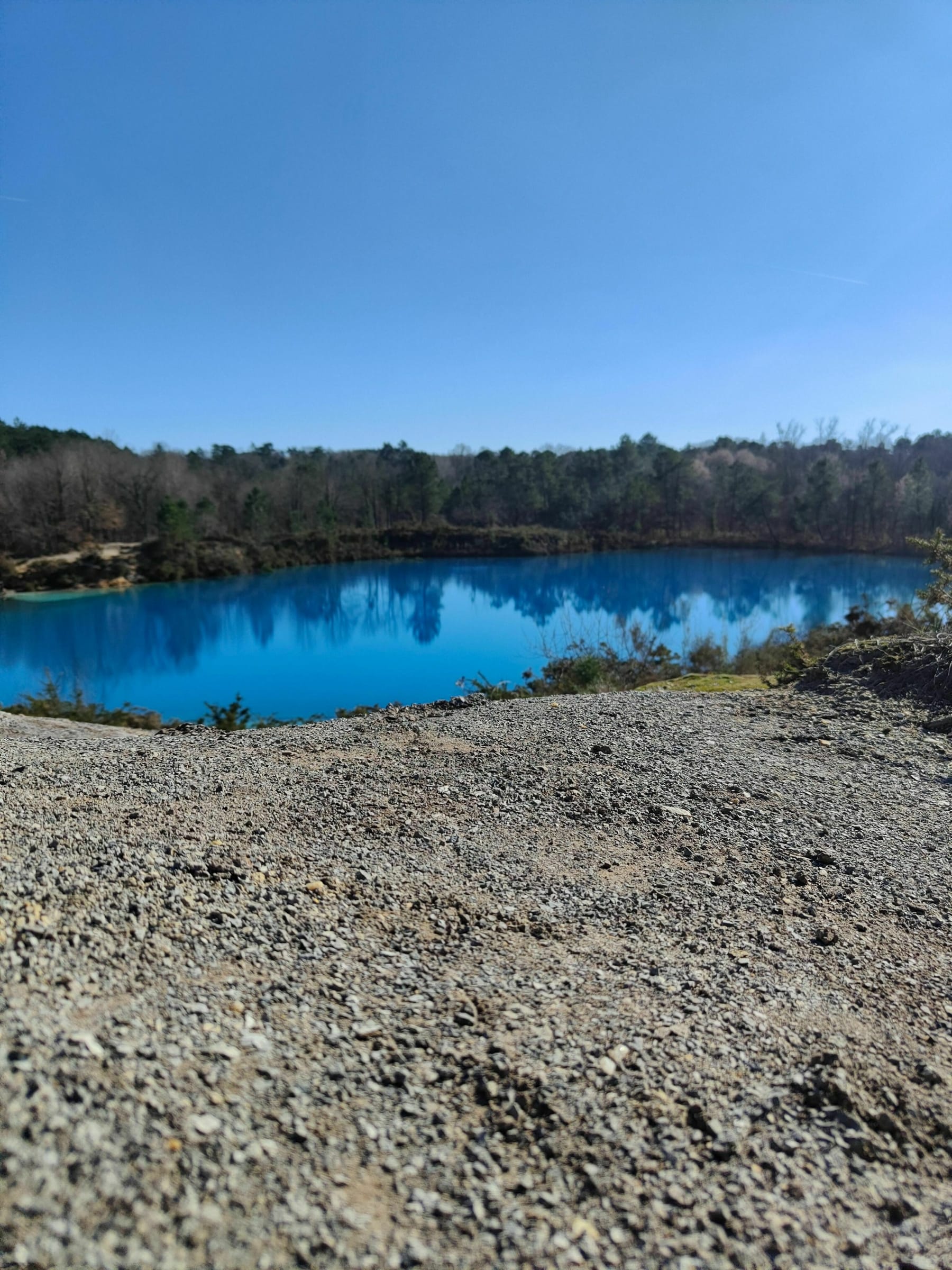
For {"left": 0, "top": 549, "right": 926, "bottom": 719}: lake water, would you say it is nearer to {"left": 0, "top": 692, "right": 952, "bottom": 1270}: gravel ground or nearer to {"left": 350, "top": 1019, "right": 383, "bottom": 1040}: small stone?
{"left": 0, "top": 692, "right": 952, "bottom": 1270}: gravel ground

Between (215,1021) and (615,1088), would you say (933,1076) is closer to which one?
(615,1088)

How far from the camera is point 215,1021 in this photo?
235 cm

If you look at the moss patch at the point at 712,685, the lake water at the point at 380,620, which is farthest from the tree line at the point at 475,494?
the moss patch at the point at 712,685

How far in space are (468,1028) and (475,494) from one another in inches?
2212

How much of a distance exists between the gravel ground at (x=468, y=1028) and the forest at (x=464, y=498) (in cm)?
3917

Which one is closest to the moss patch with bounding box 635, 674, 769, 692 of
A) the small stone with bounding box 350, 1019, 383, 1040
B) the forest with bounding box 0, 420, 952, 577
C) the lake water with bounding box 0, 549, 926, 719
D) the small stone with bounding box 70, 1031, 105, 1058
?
the lake water with bounding box 0, 549, 926, 719

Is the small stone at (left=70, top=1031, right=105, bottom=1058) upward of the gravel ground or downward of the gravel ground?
upward

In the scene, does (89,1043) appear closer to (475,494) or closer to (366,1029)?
(366,1029)

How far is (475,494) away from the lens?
188ft

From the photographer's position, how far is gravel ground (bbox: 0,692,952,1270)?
1.75m

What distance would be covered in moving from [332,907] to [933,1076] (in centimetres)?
240

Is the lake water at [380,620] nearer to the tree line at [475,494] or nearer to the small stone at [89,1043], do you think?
the tree line at [475,494]

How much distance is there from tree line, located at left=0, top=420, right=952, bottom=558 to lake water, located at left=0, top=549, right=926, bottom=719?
16.9 feet

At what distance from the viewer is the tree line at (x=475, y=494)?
137 ft
